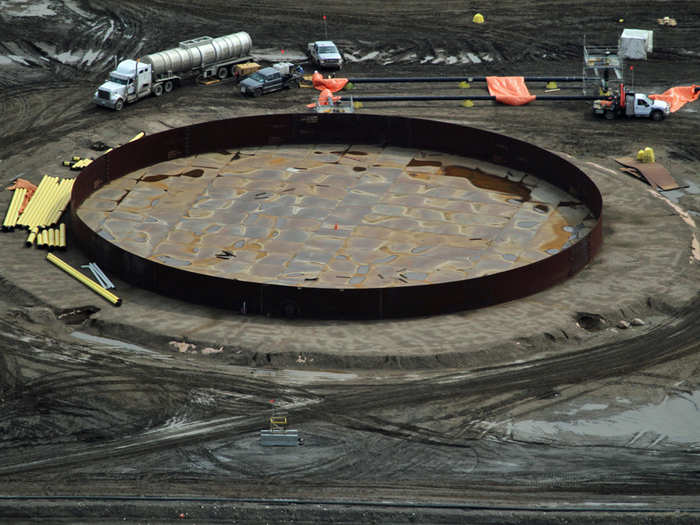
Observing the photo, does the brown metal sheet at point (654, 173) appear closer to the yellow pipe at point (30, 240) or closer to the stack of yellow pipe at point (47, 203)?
the stack of yellow pipe at point (47, 203)

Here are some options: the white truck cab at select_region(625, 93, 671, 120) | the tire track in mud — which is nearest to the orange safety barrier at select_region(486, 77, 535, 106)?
the white truck cab at select_region(625, 93, 671, 120)

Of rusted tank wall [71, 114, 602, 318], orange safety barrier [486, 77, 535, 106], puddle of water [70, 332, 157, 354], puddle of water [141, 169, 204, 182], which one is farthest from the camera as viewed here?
orange safety barrier [486, 77, 535, 106]

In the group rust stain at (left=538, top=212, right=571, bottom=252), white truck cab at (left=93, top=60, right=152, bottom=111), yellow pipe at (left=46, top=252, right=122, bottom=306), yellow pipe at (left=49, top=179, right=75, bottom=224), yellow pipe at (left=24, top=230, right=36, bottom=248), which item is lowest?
rust stain at (left=538, top=212, right=571, bottom=252)

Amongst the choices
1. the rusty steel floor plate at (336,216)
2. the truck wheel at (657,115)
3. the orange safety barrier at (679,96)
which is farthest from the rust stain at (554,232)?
the orange safety barrier at (679,96)

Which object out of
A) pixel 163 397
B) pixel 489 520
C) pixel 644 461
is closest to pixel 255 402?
pixel 163 397

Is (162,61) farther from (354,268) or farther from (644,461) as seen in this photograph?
(644,461)

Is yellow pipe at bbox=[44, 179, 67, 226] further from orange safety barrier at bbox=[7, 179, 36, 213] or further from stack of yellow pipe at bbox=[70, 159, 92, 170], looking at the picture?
stack of yellow pipe at bbox=[70, 159, 92, 170]

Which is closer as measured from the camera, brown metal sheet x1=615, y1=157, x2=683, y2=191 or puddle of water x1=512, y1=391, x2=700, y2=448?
puddle of water x1=512, y1=391, x2=700, y2=448

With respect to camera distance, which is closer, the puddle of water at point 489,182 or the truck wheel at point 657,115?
the puddle of water at point 489,182
